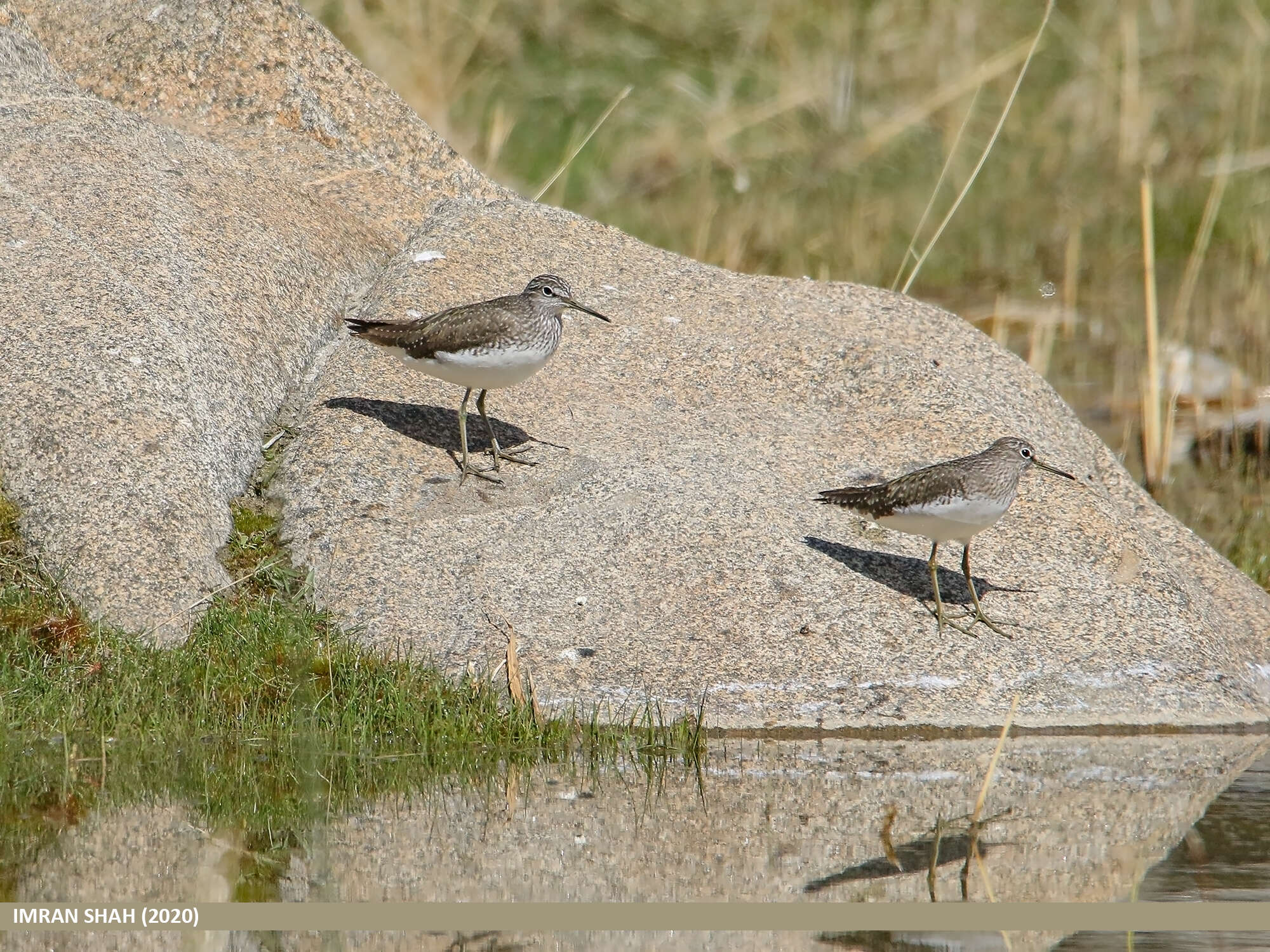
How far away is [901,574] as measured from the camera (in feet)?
25.7

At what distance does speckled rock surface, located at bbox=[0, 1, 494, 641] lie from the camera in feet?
24.6

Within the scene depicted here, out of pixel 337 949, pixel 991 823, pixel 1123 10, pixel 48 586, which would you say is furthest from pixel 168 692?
pixel 1123 10

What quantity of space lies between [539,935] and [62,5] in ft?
26.5

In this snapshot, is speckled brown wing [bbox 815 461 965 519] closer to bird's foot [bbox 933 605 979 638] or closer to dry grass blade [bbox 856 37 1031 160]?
bird's foot [bbox 933 605 979 638]

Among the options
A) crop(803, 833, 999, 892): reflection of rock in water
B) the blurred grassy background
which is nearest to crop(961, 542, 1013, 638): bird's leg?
crop(803, 833, 999, 892): reflection of rock in water

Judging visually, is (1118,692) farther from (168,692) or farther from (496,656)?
(168,692)

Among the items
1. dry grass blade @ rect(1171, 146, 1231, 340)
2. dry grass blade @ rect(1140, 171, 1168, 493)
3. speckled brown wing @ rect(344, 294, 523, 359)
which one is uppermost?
dry grass blade @ rect(1171, 146, 1231, 340)

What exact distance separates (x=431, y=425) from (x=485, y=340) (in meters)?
0.82

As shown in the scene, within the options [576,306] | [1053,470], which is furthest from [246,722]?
[1053,470]

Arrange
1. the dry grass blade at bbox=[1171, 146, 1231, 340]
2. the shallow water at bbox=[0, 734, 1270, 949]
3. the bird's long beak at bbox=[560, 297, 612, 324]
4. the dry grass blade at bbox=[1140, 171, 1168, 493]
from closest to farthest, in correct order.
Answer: the shallow water at bbox=[0, 734, 1270, 949]
the bird's long beak at bbox=[560, 297, 612, 324]
the dry grass blade at bbox=[1140, 171, 1168, 493]
the dry grass blade at bbox=[1171, 146, 1231, 340]

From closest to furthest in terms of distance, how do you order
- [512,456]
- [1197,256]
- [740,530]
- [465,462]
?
[740,530]
[465,462]
[512,456]
[1197,256]

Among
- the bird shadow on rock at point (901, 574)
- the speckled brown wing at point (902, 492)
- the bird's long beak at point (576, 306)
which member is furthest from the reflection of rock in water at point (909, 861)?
the bird's long beak at point (576, 306)

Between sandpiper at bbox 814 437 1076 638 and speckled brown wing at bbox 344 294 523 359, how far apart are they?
177 centimetres

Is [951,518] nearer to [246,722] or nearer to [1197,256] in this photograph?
[246,722]
